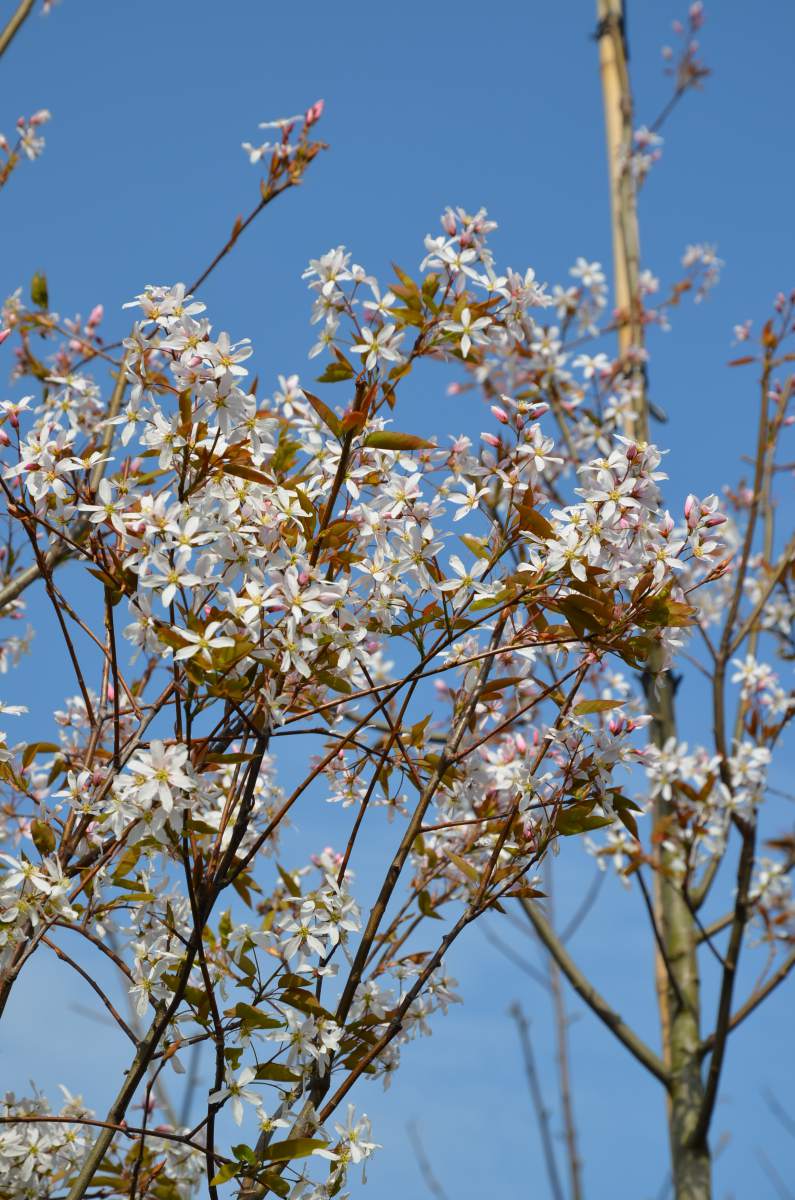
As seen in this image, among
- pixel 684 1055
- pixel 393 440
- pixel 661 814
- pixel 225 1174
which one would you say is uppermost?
pixel 661 814

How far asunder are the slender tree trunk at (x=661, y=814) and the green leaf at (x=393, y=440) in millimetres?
461

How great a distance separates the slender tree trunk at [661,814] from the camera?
344 cm

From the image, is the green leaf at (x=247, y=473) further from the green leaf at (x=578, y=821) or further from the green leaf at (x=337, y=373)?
the green leaf at (x=578, y=821)

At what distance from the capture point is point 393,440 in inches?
60.4

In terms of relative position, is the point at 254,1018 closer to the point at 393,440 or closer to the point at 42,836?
the point at 42,836

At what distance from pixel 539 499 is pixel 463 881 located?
0.83m

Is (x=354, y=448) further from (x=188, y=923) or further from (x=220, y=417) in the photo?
(x=188, y=923)

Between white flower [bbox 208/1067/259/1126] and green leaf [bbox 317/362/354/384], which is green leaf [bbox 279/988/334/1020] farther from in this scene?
green leaf [bbox 317/362/354/384]

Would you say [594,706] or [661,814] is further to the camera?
[661,814]

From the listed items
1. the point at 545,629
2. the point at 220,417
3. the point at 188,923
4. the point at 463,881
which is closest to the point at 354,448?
the point at 220,417

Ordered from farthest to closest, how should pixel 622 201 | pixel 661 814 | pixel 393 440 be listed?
pixel 622 201 → pixel 661 814 → pixel 393 440

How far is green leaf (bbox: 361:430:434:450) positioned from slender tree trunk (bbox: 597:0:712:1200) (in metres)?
0.46

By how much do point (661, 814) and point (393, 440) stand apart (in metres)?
2.90

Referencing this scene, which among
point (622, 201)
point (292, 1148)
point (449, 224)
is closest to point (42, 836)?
point (292, 1148)
